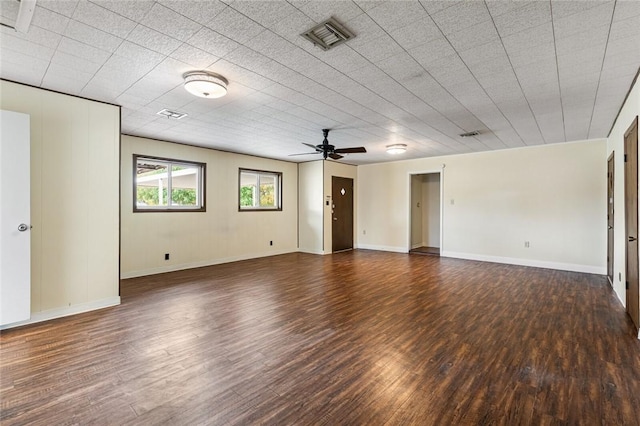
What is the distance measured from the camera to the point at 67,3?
1915 millimetres

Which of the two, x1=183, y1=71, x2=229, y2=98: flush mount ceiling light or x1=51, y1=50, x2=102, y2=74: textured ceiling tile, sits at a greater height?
x1=51, y1=50, x2=102, y2=74: textured ceiling tile

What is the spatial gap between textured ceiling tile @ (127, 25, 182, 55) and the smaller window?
15.5 feet

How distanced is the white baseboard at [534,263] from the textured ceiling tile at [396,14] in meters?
6.07

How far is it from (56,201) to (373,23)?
147 inches

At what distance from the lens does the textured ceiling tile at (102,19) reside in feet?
6.44

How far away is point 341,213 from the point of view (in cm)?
862

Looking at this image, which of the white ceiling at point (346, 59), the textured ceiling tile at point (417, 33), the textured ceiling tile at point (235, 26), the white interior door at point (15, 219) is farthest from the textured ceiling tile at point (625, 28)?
the white interior door at point (15, 219)

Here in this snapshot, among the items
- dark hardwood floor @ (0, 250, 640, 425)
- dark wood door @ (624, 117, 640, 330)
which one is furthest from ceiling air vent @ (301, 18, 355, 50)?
dark wood door @ (624, 117, 640, 330)

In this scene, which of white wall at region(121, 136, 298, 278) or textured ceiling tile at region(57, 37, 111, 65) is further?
white wall at region(121, 136, 298, 278)

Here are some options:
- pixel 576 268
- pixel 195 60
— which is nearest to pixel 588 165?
pixel 576 268

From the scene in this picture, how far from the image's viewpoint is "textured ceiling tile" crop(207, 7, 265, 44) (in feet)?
6.62

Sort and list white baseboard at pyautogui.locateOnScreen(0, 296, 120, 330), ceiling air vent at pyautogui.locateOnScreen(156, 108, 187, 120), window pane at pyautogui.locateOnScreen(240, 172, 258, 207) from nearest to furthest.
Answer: white baseboard at pyautogui.locateOnScreen(0, 296, 120, 330) < ceiling air vent at pyautogui.locateOnScreen(156, 108, 187, 120) < window pane at pyautogui.locateOnScreen(240, 172, 258, 207)

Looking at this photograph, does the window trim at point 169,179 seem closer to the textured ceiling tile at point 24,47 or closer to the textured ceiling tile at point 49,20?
the textured ceiling tile at point 24,47

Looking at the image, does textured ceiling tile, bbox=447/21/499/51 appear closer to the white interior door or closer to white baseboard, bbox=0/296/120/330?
the white interior door
